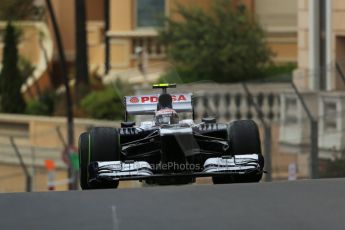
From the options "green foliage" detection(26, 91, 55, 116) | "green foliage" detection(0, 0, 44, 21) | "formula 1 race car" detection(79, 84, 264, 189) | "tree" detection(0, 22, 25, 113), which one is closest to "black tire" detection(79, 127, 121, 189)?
"formula 1 race car" detection(79, 84, 264, 189)

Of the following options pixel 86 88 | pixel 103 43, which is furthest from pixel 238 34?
A: pixel 103 43

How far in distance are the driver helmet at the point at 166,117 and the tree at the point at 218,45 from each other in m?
20.2

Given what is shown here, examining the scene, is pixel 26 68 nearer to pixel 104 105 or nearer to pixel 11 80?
pixel 11 80

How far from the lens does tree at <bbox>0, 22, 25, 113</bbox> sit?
130 ft

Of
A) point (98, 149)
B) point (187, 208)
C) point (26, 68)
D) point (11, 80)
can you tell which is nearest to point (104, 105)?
point (11, 80)

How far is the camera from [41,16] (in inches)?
1818

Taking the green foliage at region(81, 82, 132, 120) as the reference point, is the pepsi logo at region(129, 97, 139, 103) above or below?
above

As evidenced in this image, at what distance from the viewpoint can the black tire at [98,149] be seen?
15.4 m

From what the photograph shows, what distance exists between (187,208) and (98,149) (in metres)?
3.43

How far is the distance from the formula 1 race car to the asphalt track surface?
4.20 feet

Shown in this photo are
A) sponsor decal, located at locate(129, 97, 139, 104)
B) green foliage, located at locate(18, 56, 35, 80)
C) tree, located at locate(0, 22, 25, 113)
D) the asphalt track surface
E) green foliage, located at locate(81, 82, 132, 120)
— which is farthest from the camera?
green foliage, located at locate(18, 56, 35, 80)

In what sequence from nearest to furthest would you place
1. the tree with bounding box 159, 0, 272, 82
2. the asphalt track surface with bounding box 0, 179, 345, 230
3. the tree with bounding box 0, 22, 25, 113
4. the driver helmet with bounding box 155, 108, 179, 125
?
the asphalt track surface with bounding box 0, 179, 345, 230 < the driver helmet with bounding box 155, 108, 179, 125 < the tree with bounding box 159, 0, 272, 82 < the tree with bounding box 0, 22, 25, 113

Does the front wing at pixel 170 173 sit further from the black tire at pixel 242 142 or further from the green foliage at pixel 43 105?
the green foliage at pixel 43 105

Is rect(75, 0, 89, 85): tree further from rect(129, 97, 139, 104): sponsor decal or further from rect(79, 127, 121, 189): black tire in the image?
rect(79, 127, 121, 189): black tire
